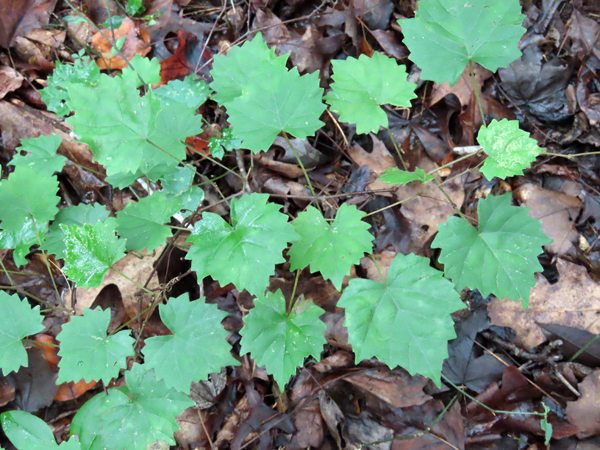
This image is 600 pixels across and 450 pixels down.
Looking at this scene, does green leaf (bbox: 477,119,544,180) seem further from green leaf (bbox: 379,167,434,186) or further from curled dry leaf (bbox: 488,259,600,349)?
curled dry leaf (bbox: 488,259,600,349)

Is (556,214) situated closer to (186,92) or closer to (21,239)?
(186,92)

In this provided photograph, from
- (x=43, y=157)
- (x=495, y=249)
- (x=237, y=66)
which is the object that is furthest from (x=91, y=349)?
(x=495, y=249)

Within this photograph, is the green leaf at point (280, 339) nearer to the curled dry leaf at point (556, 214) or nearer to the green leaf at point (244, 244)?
the green leaf at point (244, 244)

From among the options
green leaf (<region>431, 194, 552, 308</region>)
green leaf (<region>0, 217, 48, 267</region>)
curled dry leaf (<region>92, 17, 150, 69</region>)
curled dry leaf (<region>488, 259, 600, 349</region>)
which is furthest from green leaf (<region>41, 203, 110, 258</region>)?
curled dry leaf (<region>488, 259, 600, 349</region>)

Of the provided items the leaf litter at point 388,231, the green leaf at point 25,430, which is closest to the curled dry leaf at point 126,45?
the leaf litter at point 388,231

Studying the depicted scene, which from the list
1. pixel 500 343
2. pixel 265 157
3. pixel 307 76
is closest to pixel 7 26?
pixel 265 157
